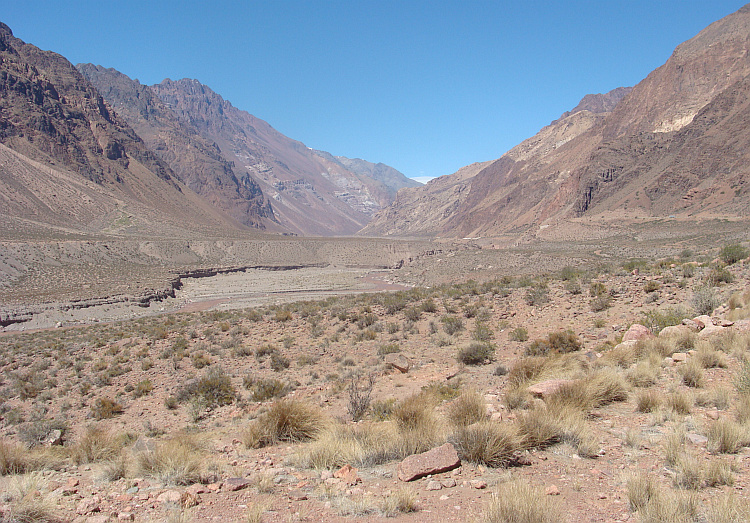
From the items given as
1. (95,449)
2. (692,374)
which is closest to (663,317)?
(692,374)

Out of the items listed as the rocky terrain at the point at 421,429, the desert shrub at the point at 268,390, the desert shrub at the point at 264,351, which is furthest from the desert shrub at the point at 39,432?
the desert shrub at the point at 264,351

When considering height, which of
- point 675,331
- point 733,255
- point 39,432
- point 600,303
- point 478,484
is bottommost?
point 39,432

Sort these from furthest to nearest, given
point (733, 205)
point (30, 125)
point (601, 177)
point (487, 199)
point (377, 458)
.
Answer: point (487, 199), point (30, 125), point (601, 177), point (733, 205), point (377, 458)

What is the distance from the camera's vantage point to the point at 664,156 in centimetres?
7488

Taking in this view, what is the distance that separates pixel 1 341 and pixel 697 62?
10953 cm

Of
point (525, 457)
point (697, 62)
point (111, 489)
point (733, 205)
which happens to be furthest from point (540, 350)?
point (697, 62)

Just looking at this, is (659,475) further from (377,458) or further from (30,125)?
(30,125)

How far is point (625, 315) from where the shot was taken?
1368 cm

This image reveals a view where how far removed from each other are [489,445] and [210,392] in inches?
315

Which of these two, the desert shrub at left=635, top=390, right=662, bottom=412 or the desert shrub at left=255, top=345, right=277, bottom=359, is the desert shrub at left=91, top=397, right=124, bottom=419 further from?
the desert shrub at left=635, top=390, right=662, bottom=412

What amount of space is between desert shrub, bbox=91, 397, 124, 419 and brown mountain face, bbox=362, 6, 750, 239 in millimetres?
61925

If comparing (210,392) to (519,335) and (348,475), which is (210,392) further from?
(519,335)

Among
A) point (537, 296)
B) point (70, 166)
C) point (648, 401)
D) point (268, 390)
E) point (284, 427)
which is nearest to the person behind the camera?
point (648, 401)

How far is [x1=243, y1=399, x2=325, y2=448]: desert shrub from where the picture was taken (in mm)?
6812
